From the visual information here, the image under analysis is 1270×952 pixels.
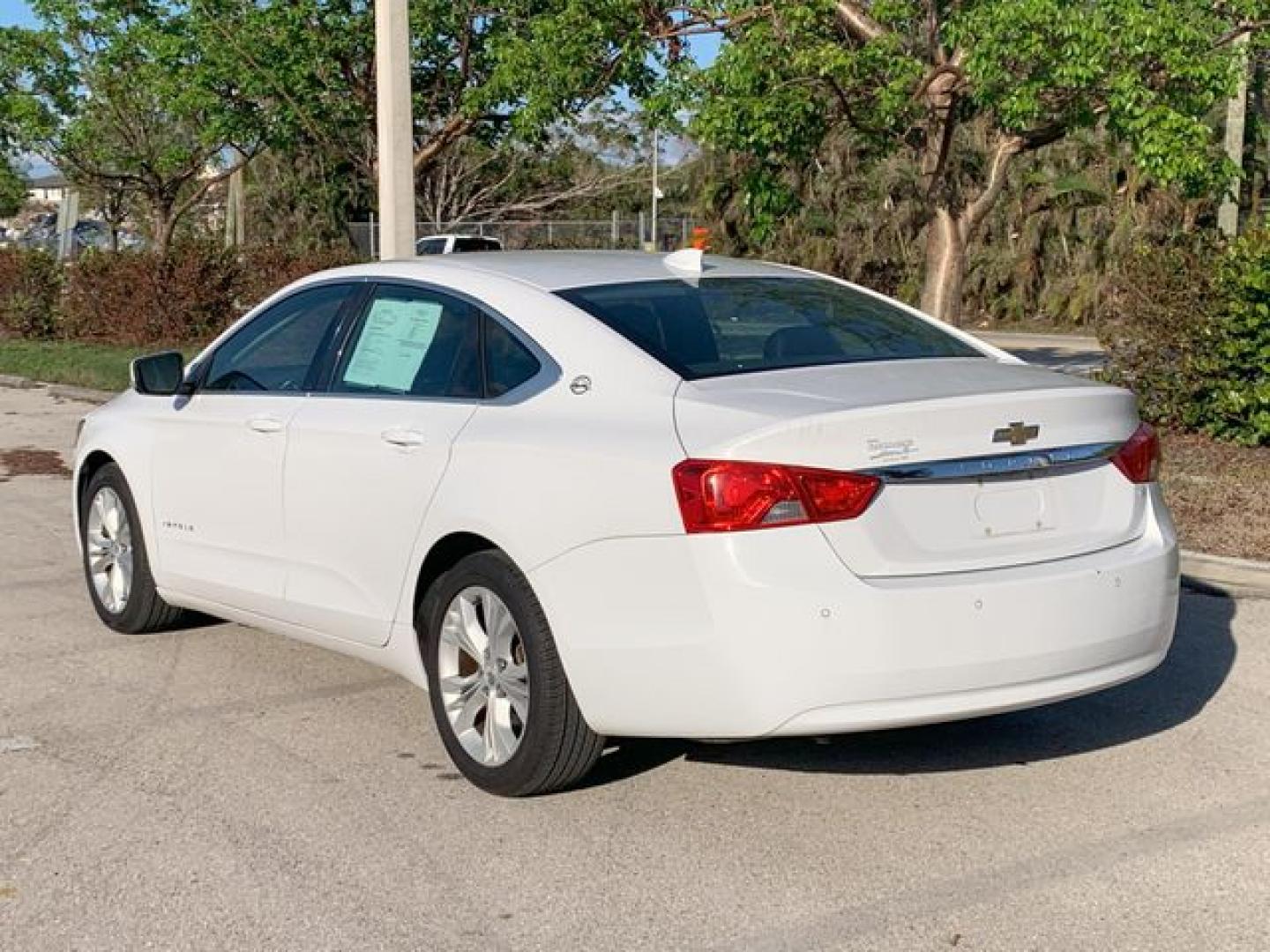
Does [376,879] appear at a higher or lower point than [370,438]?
lower

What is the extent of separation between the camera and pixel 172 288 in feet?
74.5

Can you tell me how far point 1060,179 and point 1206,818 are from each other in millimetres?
30491

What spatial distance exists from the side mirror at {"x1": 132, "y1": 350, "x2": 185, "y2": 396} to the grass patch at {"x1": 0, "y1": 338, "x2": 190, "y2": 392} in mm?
11505

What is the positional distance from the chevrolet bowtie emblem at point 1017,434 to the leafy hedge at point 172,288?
1841cm

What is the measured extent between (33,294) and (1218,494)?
19.3 metres

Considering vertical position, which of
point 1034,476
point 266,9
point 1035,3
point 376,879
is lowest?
point 376,879

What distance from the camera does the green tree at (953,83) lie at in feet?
41.3

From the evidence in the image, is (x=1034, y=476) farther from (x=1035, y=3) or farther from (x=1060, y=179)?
(x=1060, y=179)

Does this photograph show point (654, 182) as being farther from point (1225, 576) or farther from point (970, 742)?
point (970, 742)

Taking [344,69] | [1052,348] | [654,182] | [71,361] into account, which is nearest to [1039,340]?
[1052,348]

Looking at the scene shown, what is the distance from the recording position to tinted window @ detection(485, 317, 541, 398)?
5270mm

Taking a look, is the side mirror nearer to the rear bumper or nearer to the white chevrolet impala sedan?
the white chevrolet impala sedan

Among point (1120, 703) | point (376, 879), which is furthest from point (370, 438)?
point (1120, 703)

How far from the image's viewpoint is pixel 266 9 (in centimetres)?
2333
